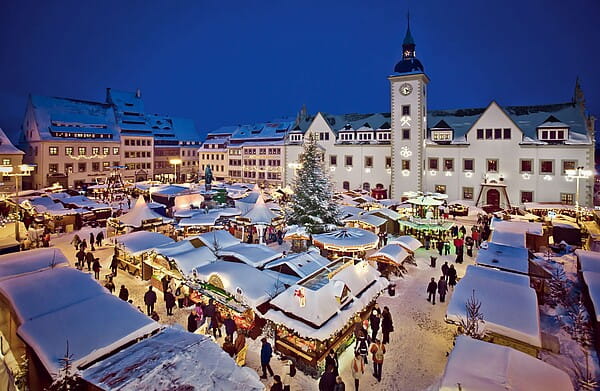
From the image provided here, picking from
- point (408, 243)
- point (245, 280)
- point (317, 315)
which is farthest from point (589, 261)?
point (245, 280)

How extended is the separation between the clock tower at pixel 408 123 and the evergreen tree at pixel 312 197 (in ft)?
64.0

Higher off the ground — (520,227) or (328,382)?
(520,227)

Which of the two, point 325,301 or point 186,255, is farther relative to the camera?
point 186,255

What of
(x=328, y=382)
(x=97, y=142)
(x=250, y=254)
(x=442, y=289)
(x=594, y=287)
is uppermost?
(x=97, y=142)

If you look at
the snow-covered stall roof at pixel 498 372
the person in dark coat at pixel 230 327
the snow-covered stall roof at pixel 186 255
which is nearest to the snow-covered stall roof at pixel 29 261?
the snow-covered stall roof at pixel 186 255

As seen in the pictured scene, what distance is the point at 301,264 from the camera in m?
14.0

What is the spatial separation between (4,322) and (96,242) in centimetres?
1418

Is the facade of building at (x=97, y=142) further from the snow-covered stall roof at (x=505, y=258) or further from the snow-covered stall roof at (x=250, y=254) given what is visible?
the snow-covered stall roof at (x=505, y=258)

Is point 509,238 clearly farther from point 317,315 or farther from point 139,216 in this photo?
point 139,216

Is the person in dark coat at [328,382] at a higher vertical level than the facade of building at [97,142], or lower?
lower

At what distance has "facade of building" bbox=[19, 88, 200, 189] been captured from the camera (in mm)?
49156

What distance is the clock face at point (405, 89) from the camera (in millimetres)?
38656

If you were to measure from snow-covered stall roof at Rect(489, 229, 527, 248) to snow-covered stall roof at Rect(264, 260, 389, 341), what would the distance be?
9927 millimetres

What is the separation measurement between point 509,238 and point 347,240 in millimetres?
9100
